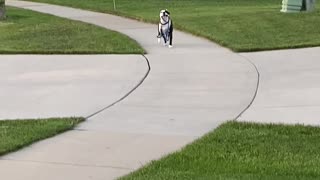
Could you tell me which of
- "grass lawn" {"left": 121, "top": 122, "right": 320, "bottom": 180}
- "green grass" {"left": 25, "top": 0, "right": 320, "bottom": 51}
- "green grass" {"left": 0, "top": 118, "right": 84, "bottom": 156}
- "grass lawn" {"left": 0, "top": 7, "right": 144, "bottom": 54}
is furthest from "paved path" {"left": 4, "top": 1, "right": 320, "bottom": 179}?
"green grass" {"left": 25, "top": 0, "right": 320, "bottom": 51}

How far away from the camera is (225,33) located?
55.8ft

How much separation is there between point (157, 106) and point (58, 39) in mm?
7842

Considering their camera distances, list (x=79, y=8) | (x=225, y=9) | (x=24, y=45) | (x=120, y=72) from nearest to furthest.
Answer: (x=120, y=72) → (x=24, y=45) → (x=225, y=9) → (x=79, y=8)

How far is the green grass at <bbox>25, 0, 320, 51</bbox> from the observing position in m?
15.5

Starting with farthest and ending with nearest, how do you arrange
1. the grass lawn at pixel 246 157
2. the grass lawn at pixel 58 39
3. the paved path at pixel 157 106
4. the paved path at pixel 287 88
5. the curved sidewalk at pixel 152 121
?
1. the grass lawn at pixel 58 39
2. the paved path at pixel 287 88
3. the paved path at pixel 157 106
4. the curved sidewalk at pixel 152 121
5. the grass lawn at pixel 246 157

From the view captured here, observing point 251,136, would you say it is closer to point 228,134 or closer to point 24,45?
point 228,134

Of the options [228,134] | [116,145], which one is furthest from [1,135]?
[228,134]

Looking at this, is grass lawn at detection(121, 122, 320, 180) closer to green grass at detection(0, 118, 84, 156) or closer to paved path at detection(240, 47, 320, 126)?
paved path at detection(240, 47, 320, 126)

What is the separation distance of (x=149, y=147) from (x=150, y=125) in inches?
39.6

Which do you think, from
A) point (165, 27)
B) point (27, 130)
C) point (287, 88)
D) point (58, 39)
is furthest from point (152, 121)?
point (58, 39)

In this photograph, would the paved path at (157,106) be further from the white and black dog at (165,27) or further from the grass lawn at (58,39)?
the grass lawn at (58,39)

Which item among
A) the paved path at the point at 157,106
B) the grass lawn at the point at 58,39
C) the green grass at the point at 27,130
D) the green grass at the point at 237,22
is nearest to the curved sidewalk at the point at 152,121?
the paved path at the point at 157,106

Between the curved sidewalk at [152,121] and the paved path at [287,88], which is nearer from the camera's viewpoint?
the curved sidewalk at [152,121]

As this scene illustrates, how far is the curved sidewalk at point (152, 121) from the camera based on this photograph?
6320mm
